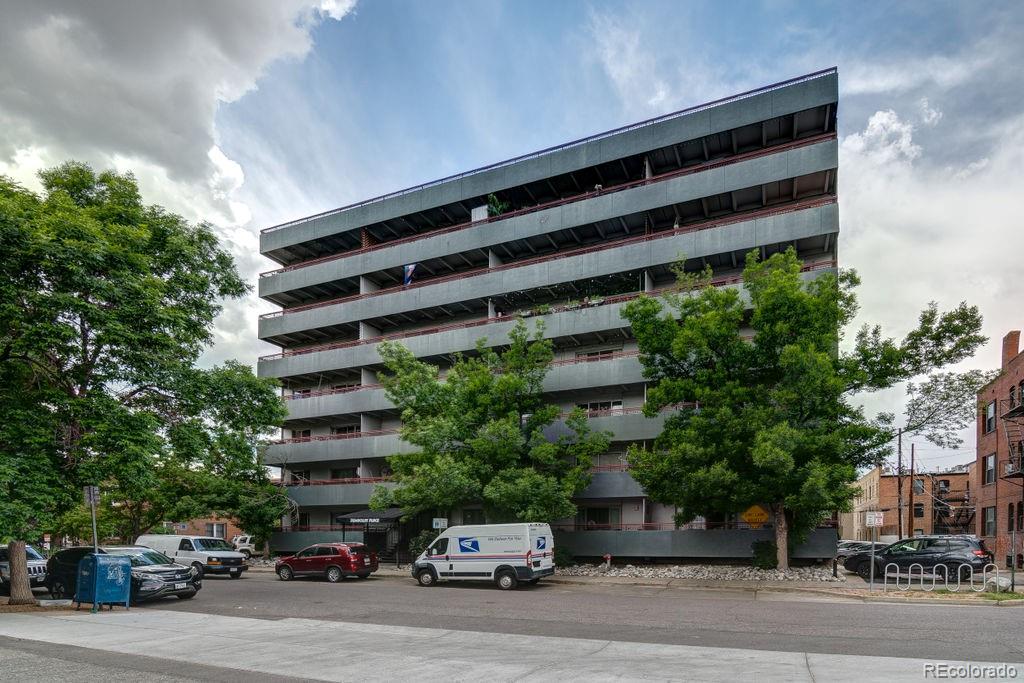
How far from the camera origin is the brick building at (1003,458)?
36844 mm

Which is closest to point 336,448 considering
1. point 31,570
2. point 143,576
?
point 31,570

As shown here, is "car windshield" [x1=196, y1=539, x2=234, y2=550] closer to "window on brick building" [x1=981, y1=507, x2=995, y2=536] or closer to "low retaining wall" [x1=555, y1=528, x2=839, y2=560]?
"low retaining wall" [x1=555, y1=528, x2=839, y2=560]

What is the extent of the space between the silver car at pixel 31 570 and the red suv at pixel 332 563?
813cm

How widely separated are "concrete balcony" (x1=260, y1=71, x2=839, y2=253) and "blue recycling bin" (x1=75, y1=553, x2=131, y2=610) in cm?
2713

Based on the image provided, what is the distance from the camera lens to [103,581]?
17.8 m

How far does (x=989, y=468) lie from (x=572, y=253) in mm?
28067

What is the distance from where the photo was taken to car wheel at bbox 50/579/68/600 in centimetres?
2069

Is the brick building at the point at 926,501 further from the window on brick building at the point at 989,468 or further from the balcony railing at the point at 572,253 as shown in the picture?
the balcony railing at the point at 572,253

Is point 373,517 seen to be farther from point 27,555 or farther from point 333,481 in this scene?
point 27,555

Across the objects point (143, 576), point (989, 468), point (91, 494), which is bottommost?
point (143, 576)

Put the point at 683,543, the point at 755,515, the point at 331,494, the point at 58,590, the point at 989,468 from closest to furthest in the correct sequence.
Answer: the point at 58,590
the point at 755,515
the point at 683,543
the point at 331,494
the point at 989,468

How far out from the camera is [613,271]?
1373 inches

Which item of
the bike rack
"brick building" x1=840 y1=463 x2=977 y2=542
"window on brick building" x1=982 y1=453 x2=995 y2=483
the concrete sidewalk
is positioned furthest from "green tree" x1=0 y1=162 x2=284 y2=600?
"window on brick building" x1=982 y1=453 x2=995 y2=483

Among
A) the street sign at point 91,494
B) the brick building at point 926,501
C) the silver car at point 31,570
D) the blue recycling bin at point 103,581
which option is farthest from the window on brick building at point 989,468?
the silver car at point 31,570
